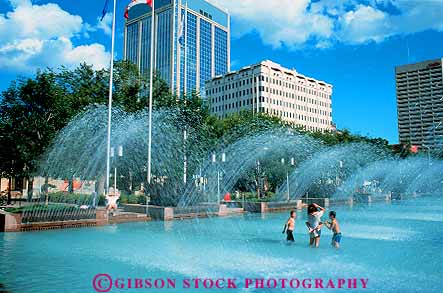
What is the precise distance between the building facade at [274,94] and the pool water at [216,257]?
294ft

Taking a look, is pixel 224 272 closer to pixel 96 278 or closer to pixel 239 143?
pixel 96 278

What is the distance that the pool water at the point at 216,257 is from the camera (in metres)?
9.84

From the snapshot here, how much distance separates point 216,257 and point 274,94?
345 feet

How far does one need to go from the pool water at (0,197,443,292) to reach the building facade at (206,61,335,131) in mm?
89686

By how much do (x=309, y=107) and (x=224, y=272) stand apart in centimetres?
12075

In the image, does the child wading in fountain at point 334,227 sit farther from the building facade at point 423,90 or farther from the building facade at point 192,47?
the building facade at point 192,47

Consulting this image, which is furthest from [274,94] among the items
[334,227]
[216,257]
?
[216,257]

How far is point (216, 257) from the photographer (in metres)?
12.4

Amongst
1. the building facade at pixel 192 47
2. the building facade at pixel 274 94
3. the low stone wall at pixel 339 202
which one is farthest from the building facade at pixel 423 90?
the building facade at pixel 192 47

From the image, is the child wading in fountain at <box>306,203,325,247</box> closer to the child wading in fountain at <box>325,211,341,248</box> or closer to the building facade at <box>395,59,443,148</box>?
the child wading in fountain at <box>325,211,341,248</box>

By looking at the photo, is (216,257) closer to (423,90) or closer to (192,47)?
(423,90)

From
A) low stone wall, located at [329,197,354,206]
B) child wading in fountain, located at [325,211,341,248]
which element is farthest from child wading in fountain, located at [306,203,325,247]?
low stone wall, located at [329,197,354,206]

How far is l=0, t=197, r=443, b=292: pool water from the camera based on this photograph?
387 inches

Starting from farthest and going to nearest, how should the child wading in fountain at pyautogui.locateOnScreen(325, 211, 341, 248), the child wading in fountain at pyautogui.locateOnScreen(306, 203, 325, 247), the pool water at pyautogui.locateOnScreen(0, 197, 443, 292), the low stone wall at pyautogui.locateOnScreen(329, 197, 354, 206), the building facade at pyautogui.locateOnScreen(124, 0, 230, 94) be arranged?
1. the building facade at pyautogui.locateOnScreen(124, 0, 230, 94)
2. the low stone wall at pyautogui.locateOnScreen(329, 197, 354, 206)
3. the child wading in fountain at pyautogui.locateOnScreen(306, 203, 325, 247)
4. the child wading in fountain at pyautogui.locateOnScreen(325, 211, 341, 248)
5. the pool water at pyautogui.locateOnScreen(0, 197, 443, 292)
